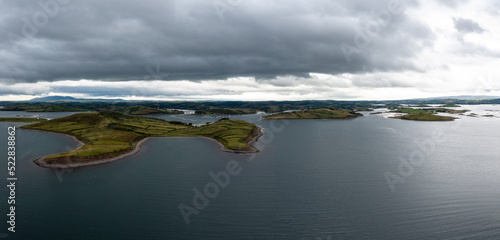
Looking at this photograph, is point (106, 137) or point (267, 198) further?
point (106, 137)

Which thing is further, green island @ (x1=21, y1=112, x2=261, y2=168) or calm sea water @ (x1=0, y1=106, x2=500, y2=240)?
green island @ (x1=21, y1=112, x2=261, y2=168)

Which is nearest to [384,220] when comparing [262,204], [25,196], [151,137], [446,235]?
[446,235]

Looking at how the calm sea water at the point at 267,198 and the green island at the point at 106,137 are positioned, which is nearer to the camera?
the calm sea water at the point at 267,198

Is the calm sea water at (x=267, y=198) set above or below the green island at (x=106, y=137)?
below

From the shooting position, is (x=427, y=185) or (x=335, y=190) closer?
(x=335, y=190)

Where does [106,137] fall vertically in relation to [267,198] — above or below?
above

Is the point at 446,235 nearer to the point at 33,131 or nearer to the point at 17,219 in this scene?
the point at 17,219

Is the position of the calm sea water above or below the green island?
below

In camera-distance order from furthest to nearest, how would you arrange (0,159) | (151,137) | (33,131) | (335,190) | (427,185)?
(33,131) < (151,137) < (0,159) < (427,185) < (335,190)
